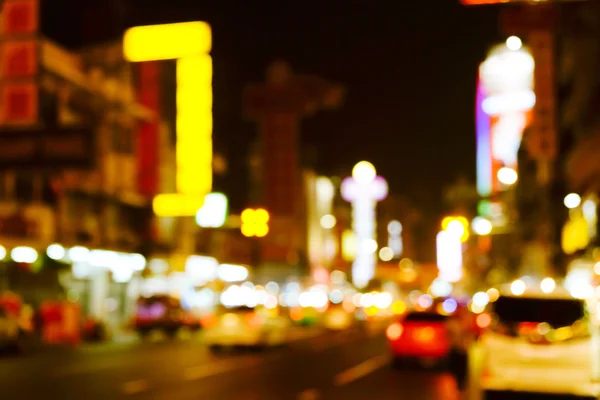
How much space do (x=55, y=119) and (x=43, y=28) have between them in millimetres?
8561

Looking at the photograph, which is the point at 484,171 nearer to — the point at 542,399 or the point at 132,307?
the point at 132,307

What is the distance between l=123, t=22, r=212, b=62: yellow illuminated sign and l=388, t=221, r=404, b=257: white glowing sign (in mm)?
145310

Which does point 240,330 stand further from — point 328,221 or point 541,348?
point 328,221

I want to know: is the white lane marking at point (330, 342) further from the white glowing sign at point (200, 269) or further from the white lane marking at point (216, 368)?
the white glowing sign at point (200, 269)

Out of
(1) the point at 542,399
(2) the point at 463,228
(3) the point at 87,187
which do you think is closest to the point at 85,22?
(3) the point at 87,187

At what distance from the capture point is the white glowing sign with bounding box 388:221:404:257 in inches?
7418

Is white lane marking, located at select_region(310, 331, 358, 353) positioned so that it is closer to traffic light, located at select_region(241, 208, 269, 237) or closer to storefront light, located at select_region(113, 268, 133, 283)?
traffic light, located at select_region(241, 208, 269, 237)

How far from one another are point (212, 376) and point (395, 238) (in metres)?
175

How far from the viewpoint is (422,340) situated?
21.5 m

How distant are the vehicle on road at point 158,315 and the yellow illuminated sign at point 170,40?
13.0 m

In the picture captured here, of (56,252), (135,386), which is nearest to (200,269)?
(56,252)

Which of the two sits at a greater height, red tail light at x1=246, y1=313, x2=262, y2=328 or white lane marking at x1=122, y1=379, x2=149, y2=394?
red tail light at x1=246, y1=313, x2=262, y2=328

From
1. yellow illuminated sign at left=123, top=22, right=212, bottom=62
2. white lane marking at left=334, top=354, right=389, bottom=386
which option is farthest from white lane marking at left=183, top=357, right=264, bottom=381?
yellow illuminated sign at left=123, top=22, right=212, bottom=62

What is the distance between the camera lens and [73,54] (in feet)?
121
